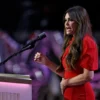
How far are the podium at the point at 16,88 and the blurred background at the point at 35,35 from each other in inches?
85.0

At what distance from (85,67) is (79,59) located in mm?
65

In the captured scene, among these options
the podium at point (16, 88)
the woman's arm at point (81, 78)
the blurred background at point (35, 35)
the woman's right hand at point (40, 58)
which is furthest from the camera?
the blurred background at point (35, 35)

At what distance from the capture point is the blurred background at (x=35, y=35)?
13.6 feet

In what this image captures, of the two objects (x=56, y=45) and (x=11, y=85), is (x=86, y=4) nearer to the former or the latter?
(x=56, y=45)

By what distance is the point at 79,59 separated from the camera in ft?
6.95

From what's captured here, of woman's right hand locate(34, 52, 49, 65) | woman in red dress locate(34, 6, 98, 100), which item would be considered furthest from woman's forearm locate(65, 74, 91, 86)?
woman's right hand locate(34, 52, 49, 65)

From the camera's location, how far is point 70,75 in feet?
7.09

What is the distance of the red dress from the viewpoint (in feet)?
6.89

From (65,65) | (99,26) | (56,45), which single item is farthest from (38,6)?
(65,65)

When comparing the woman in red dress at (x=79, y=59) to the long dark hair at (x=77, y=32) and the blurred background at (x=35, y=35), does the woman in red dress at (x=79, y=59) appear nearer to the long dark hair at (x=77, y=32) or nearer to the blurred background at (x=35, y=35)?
the long dark hair at (x=77, y=32)

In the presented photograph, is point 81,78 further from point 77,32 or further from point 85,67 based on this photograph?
point 77,32

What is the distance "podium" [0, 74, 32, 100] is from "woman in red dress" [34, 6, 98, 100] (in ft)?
1.03

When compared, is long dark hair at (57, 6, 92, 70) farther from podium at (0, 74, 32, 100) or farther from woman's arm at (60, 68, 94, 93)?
podium at (0, 74, 32, 100)

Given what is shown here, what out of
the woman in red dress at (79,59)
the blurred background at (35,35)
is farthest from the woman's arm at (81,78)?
the blurred background at (35,35)
